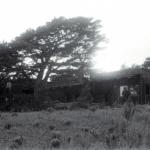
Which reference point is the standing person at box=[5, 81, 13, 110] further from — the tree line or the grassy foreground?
the grassy foreground

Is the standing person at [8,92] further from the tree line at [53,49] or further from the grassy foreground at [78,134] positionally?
the grassy foreground at [78,134]

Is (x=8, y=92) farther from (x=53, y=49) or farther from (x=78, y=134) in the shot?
(x=78, y=134)

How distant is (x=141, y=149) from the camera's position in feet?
30.0

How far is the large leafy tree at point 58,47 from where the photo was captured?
3497cm

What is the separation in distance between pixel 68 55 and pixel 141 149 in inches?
1052

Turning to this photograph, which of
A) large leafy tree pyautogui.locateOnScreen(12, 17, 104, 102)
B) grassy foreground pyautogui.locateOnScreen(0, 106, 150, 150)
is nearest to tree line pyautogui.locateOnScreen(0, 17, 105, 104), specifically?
large leafy tree pyautogui.locateOnScreen(12, 17, 104, 102)

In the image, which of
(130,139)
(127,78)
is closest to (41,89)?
(127,78)

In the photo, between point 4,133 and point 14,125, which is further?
point 14,125

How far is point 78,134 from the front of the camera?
12.4 metres

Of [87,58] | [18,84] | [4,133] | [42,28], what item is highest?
[42,28]

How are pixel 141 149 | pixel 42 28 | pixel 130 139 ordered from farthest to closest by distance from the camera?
pixel 42 28, pixel 130 139, pixel 141 149

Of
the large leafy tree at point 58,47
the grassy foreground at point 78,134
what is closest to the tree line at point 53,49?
the large leafy tree at point 58,47

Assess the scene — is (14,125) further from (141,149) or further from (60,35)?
(60,35)

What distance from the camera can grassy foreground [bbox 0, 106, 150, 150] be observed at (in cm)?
1015
